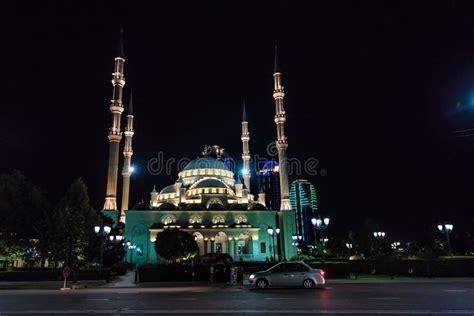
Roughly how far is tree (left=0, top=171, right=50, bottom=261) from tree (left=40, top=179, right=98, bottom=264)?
1.84 meters

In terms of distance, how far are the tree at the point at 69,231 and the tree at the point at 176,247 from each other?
11.8 m

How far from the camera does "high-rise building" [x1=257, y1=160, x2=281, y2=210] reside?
432ft

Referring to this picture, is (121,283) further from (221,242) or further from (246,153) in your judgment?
(246,153)

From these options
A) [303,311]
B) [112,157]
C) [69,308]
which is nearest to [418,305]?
[303,311]

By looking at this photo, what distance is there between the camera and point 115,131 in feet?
203

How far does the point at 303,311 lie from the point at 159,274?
15.9 m

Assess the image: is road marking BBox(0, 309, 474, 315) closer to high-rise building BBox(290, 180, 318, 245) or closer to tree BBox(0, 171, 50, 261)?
tree BBox(0, 171, 50, 261)

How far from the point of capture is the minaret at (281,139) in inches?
2506

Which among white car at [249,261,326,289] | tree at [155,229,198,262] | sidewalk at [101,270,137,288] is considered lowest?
sidewalk at [101,270,137,288]

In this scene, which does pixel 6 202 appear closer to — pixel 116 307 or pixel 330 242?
pixel 116 307

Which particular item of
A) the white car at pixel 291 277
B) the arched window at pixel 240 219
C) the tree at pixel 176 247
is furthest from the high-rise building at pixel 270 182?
the white car at pixel 291 277

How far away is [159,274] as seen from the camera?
79.1ft

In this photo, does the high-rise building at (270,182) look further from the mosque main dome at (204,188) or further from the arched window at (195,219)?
the arched window at (195,219)

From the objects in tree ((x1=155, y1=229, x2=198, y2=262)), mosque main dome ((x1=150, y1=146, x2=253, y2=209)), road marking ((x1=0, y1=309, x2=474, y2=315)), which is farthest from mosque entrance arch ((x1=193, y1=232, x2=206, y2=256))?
road marking ((x1=0, y1=309, x2=474, y2=315))
